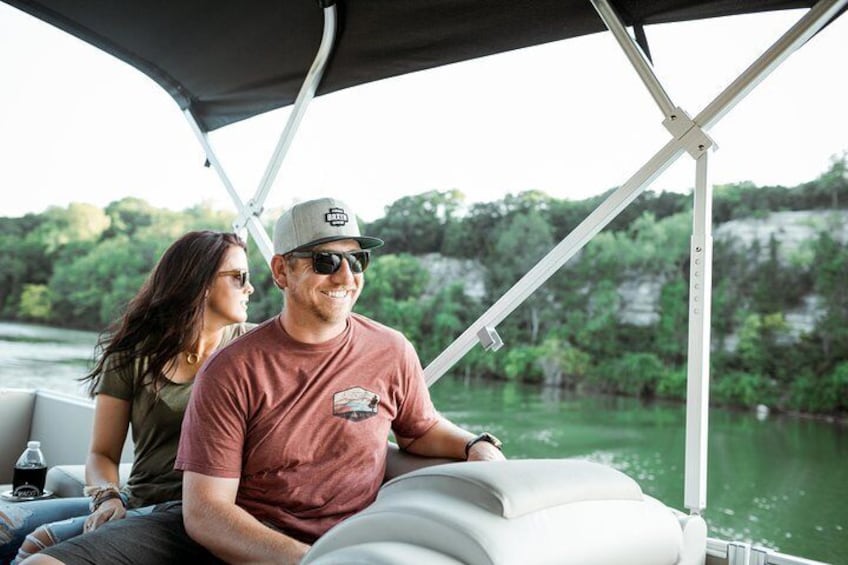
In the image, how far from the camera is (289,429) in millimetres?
1795

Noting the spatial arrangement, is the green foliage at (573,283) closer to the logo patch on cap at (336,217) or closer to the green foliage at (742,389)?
the green foliage at (742,389)

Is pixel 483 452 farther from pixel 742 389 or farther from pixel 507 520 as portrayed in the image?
pixel 742 389

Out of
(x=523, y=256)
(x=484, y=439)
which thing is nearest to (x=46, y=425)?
(x=484, y=439)

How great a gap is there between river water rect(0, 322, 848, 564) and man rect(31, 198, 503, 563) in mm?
11548

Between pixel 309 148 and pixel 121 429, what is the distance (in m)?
14.5

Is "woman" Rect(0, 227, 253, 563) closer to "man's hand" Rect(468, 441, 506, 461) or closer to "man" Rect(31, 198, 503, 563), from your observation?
"man" Rect(31, 198, 503, 563)

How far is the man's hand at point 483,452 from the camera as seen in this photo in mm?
1840

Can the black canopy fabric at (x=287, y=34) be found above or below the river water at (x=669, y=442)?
above

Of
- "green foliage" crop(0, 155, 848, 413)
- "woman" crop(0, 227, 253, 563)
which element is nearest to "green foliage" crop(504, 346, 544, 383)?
"green foliage" crop(0, 155, 848, 413)

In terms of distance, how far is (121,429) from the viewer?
2.21 meters

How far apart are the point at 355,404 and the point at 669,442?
13.1 meters

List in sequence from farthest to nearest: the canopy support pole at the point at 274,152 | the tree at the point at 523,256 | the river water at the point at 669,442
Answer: the tree at the point at 523,256 → the river water at the point at 669,442 → the canopy support pole at the point at 274,152

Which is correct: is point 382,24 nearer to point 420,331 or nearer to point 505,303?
point 505,303

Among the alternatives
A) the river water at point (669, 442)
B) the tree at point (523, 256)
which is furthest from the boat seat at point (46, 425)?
the tree at point (523, 256)
